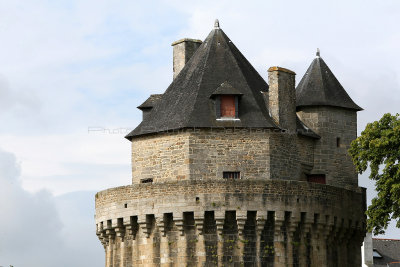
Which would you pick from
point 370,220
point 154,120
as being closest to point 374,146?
point 370,220

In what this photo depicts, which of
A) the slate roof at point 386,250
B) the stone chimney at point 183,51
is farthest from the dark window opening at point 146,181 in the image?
the slate roof at point 386,250

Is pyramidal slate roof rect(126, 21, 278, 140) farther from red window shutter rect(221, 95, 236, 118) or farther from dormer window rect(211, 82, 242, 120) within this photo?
red window shutter rect(221, 95, 236, 118)

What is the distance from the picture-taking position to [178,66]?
56250 millimetres

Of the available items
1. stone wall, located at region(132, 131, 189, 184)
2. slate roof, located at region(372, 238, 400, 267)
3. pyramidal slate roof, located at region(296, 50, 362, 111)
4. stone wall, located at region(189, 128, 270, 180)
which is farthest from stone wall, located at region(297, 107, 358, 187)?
slate roof, located at region(372, 238, 400, 267)

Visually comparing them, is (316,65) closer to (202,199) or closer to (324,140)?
(324,140)

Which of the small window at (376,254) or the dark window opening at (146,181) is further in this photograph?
the small window at (376,254)

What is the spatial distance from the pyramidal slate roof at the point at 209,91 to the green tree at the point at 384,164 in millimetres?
4219

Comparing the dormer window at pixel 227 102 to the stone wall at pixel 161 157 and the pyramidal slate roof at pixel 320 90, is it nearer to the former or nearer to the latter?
the stone wall at pixel 161 157

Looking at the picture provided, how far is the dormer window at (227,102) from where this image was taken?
50.3 metres

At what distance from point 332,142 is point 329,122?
36.9 inches

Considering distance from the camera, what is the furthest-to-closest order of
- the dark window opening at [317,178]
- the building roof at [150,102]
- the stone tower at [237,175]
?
the building roof at [150,102] < the dark window opening at [317,178] < the stone tower at [237,175]

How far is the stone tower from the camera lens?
47.4m

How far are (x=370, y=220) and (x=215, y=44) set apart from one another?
11162mm

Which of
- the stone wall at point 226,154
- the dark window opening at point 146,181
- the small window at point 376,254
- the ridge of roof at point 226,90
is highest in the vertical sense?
the ridge of roof at point 226,90
